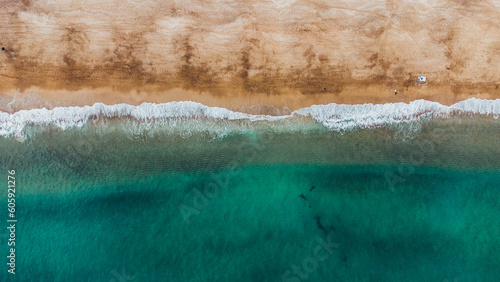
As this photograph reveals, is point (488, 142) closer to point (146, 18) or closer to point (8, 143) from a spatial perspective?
point (146, 18)

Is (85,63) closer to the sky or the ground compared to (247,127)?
closer to the sky

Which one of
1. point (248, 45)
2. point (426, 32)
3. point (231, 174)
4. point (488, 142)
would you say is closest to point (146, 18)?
point (248, 45)

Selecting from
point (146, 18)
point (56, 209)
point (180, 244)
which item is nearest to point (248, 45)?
point (146, 18)

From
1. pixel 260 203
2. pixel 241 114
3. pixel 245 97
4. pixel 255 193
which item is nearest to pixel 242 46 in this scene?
pixel 245 97

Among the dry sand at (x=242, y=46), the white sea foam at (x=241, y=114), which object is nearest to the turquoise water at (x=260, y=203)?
the white sea foam at (x=241, y=114)

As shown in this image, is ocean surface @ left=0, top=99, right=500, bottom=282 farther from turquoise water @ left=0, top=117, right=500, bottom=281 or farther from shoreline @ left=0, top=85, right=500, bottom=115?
shoreline @ left=0, top=85, right=500, bottom=115

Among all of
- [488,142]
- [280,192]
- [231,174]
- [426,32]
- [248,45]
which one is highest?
[426,32]

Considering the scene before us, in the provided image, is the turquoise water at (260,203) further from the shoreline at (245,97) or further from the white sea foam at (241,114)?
the shoreline at (245,97)
